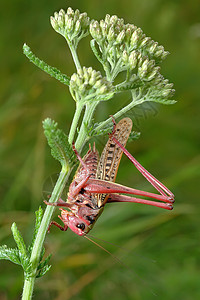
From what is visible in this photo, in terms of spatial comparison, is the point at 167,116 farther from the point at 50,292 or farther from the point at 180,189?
the point at 50,292

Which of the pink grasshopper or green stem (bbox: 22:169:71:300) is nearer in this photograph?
green stem (bbox: 22:169:71:300)

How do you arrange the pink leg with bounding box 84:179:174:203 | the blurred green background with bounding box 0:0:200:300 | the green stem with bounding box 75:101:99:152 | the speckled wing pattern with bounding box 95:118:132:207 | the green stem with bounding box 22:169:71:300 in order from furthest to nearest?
the blurred green background with bounding box 0:0:200:300 < the speckled wing pattern with bounding box 95:118:132:207 < the pink leg with bounding box 84:179:174:203 < the green stem with bounding box 75:101:99:152 < the green stem with bounding box 22:169:71:300

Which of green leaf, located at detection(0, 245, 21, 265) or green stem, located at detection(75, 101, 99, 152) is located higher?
green stem, located at detection(75, 101, 99, 152)

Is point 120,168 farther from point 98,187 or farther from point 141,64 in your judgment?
point 141,64

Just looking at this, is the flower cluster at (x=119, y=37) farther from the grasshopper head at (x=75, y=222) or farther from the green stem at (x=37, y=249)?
the grasshopper head at (x=75, y=222)

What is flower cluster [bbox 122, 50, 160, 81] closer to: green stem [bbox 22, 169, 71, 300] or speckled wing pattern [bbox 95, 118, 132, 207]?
speckled wing pattern [bbox 95, 118, 132, 207]

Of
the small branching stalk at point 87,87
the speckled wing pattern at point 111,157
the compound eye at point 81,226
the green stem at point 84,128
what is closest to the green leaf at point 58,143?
the small branching stalk at point 87,87

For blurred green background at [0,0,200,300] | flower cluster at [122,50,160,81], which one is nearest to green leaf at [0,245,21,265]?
blurred green background at [0,0,200,300]
